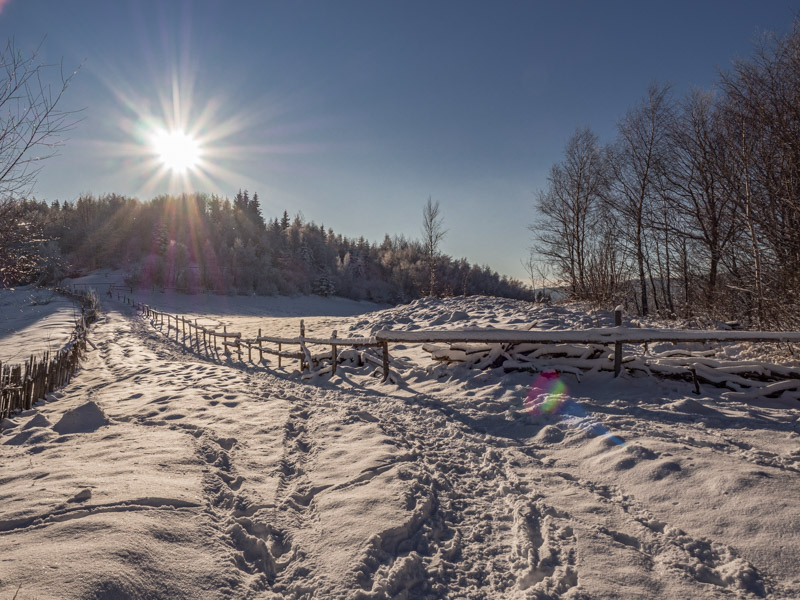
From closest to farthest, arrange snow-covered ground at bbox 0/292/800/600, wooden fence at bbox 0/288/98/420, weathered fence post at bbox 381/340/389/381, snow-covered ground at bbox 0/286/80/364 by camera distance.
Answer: snow-covered ground at bbox 0/292/800/600 < wooden fence at bbox 0/288/98/420 < weathered fence post at bbox 381/340/389/381 < snow-covered ground at bbox 0/286/80/364

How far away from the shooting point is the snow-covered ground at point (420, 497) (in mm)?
2268

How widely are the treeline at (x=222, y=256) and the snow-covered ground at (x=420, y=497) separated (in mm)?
41125

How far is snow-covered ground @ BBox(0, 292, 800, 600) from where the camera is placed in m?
2.27

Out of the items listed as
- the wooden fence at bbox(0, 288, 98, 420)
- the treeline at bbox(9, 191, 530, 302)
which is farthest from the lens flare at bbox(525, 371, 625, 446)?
the treeline at bbox(9, 191, 530, 302)

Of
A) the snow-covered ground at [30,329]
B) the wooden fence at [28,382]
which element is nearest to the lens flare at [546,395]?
the snow-covered ground at [30,329]

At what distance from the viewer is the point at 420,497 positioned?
331 centimetres

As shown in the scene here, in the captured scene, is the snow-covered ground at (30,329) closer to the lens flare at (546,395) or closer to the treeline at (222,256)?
the lens flare at (546,395)

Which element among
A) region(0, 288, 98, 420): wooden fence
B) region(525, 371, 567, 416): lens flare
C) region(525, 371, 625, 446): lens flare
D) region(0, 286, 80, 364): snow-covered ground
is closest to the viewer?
region(525, 371, 625, 446): lens flare

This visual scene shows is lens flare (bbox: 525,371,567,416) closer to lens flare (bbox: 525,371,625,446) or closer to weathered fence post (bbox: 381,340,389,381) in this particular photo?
lens flare (bbox: 525,371,625,446)

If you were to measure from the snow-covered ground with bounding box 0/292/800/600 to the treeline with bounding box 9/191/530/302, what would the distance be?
4112 cm

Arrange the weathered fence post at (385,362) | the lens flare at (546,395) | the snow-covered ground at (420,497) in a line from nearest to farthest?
the snow-covered ground at (420,497), the lens flare at (546,395), the weathered fence post at (385,362)

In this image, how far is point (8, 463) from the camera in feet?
13.3

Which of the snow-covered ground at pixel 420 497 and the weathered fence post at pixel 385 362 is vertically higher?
the weathered fence post at pixel 385 362

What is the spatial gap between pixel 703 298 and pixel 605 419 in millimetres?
10033
